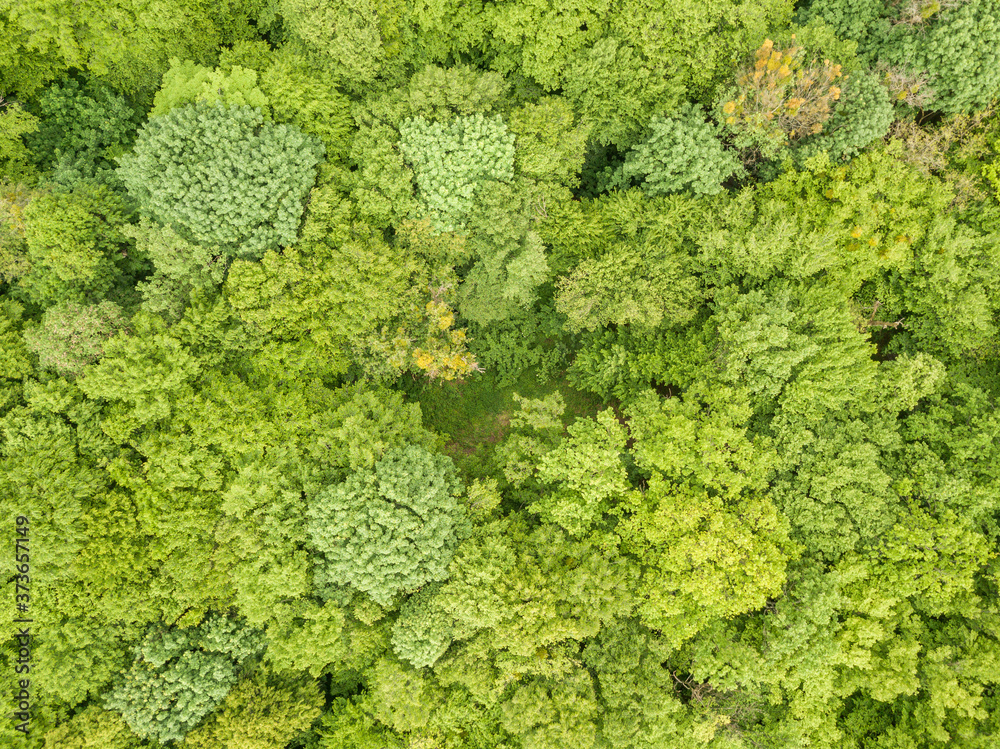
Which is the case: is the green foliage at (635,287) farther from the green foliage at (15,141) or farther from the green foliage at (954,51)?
the green foliage at (15,141)

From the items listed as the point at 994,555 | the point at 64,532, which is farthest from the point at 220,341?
the point at 994,555

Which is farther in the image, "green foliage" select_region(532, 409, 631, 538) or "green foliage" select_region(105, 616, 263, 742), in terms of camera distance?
"green foliage" select_region(532, 409, 631, 538)

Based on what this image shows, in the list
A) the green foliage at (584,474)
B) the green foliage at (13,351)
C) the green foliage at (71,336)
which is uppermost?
the green foliage at (584,474)

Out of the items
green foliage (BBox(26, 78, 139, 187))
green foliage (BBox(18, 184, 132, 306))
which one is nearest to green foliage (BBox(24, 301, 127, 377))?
green foliage (BBox(18, 184, 132, 306))

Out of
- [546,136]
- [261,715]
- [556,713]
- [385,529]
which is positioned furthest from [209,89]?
[556,713]

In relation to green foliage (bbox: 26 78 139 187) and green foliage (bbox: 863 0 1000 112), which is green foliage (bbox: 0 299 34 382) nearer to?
green foliage (bbox: 26 78 139 187)

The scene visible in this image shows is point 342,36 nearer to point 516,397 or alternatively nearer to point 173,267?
point 173,267

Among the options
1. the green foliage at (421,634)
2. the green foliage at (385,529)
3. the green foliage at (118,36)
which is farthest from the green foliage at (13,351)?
the green foliage at (421,634)
